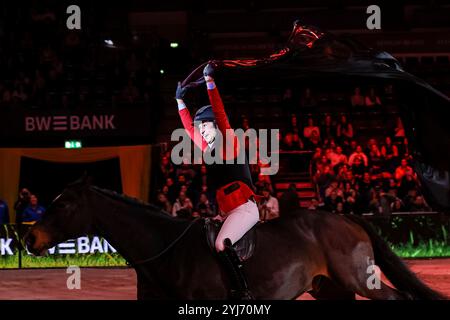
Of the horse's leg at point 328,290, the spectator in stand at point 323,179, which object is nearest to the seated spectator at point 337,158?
the spectator in stand at point 323,179

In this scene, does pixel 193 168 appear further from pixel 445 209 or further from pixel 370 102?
pixel 445 209

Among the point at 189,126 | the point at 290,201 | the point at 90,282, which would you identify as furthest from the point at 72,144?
the point at 189,126

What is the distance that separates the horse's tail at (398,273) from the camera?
7992mm

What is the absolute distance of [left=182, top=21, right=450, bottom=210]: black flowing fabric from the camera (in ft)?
26.2

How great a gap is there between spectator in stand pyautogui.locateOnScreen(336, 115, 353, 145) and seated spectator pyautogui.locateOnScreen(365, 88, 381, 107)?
5.33ft

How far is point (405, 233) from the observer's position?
1784 centimetres

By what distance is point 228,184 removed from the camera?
7867mm

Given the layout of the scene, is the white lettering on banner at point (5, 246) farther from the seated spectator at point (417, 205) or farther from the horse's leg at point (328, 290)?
the horse's leg at point (328, 290)

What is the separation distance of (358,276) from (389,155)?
14.4 meters

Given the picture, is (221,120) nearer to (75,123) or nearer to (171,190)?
(171,190)

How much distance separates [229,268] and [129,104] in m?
16.1

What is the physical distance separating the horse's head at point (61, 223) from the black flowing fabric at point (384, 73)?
1.57 metres

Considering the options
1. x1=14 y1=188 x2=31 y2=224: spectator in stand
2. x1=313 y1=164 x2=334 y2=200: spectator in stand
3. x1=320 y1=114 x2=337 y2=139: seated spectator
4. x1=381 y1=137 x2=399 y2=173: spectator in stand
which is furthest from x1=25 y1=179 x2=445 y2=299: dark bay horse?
x1=320 y1=114 x2=337 y2=139: seated spectator

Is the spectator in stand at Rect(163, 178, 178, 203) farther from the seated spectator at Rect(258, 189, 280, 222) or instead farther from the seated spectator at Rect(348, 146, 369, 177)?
the seated spectator at Rect(348, 146, 369, 177)
